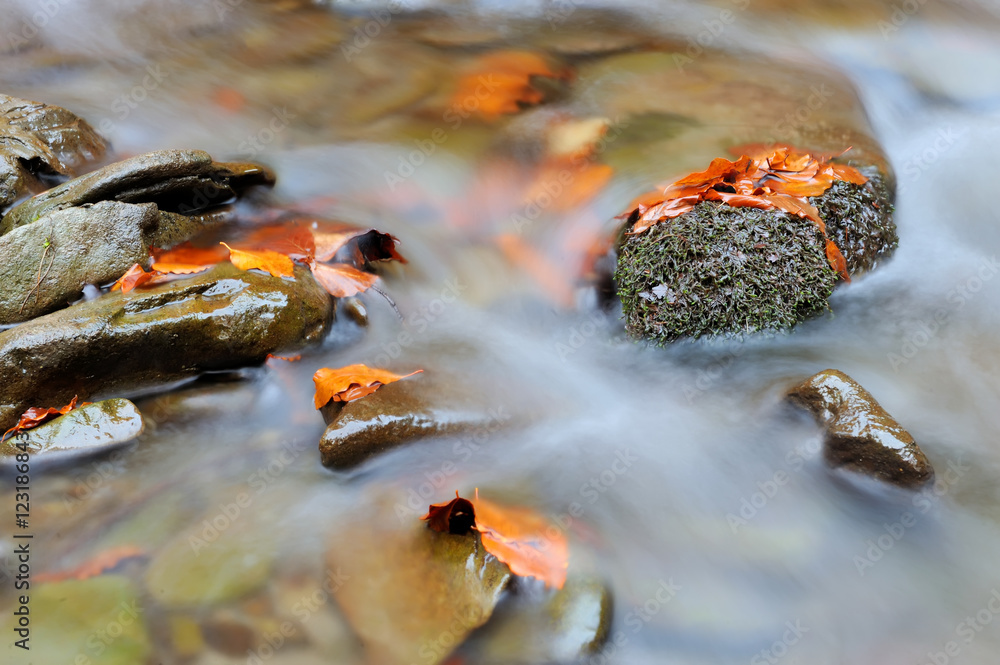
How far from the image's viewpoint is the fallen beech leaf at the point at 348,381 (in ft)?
13.1

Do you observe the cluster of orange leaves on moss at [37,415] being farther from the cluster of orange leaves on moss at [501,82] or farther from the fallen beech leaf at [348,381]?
the cluster of orange leaves on moss at [501,82]

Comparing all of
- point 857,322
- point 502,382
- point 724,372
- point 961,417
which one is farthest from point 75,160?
point 961,417

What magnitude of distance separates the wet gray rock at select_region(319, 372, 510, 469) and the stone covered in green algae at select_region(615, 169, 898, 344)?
3.97 feet

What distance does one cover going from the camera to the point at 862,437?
3.62 meters

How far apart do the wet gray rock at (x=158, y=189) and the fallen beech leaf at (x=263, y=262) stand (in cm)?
63

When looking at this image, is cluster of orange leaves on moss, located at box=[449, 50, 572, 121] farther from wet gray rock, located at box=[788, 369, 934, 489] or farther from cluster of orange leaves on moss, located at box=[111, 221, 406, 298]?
wet gray rock, located at box=[788, 369, 934, 489]

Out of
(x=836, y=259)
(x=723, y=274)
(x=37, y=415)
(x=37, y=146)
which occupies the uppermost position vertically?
(x=37, y=146)

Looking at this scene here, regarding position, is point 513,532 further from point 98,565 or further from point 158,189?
point 158,189

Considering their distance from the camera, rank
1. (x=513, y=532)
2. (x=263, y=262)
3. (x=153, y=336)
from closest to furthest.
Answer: (x=513, y=532)
(x=153, y=336)
(x=263, y=262)

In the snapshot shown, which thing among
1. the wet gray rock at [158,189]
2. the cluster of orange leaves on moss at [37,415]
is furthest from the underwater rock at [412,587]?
the wet gray rock at [158,189]

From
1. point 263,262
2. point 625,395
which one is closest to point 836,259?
point 625,395

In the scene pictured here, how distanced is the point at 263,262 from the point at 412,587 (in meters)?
2.38

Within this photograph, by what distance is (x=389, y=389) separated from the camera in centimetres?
401

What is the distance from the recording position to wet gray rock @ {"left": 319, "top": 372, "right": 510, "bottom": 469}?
3701mm
